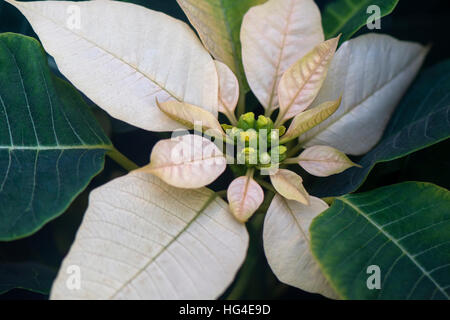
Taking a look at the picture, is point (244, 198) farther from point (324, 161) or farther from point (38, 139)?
point (38, 139)

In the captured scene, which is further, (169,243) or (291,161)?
(291,161)

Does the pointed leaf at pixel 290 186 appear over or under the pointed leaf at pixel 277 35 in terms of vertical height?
under

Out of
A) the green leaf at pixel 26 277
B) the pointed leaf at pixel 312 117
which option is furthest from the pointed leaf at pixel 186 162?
the green leaf at pixel 26 277

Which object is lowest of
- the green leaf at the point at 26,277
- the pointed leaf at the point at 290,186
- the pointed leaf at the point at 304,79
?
the green leaf at the point at 26,277

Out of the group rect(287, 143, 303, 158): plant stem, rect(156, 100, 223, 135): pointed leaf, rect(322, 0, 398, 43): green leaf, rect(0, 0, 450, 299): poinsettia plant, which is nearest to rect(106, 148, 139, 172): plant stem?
rect(0, 0, 450, 299): poinsettia plant

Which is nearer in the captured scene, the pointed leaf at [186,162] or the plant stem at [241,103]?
the pointed leaf at [186,162]

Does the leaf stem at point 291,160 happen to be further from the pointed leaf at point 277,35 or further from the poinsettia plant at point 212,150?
the pointed leaf at point 277,35

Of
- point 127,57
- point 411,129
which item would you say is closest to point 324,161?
point 411,129
